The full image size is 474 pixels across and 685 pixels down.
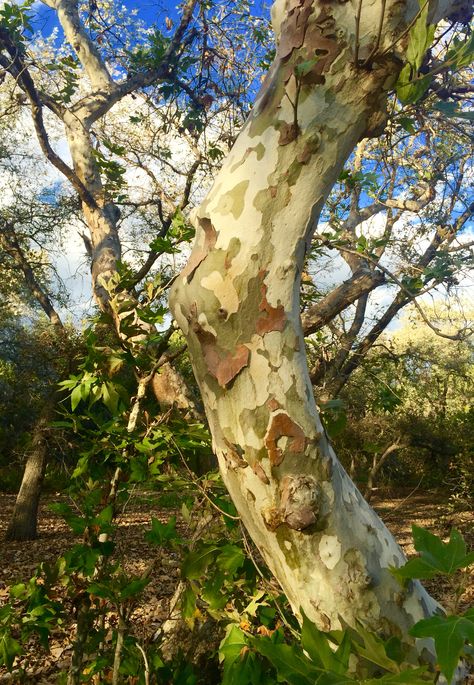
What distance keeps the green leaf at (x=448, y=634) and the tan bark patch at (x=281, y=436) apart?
475mm

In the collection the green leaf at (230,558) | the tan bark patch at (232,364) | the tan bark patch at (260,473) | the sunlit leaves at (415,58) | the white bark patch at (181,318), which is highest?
the sunlit leaves at (415,58)

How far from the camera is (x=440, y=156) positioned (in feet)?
21.1

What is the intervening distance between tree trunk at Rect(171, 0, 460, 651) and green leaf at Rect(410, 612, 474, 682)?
1.27ft

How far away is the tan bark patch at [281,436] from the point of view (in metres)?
1.27

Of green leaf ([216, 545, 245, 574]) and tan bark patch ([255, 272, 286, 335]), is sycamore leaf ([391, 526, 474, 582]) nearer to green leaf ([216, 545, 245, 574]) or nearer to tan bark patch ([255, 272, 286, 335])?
tan bark patch ([255, 272, 286, 335])

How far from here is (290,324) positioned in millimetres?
1354

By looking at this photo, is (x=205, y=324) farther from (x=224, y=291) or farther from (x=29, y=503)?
(x=29, y=503)

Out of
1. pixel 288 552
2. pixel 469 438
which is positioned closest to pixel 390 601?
pixel 288 552

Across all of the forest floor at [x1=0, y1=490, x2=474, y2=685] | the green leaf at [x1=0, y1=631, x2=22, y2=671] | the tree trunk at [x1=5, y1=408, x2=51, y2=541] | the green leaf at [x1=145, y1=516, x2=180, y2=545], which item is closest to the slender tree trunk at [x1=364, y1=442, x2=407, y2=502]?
the green leaf at [x1=145, y1=516, x2=180, y2=545]

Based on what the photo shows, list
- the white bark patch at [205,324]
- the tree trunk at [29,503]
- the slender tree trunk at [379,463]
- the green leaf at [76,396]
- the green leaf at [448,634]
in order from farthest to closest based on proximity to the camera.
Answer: the tree trunk at [29,503] → the green leaf at [76,396] → the slender tree trunk at [379,463] → the white bark patch at [205,324] → the green leaf at [448,634]

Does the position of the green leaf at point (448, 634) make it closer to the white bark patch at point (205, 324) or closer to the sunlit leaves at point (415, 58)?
the white bark patch at point (205, 324)

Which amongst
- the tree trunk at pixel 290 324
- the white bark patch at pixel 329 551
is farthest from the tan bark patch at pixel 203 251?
the white bark patch at pixel 329 551

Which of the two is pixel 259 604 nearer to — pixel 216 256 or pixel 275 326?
pixel 275 326

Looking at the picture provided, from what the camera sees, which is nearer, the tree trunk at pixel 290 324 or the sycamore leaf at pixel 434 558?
the sycamore leaf at pixel 434 558
